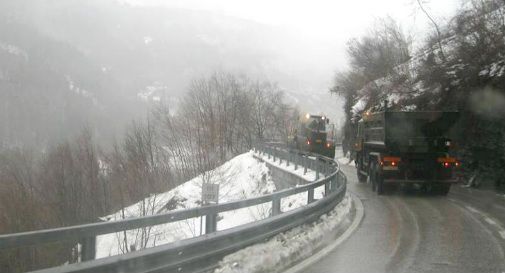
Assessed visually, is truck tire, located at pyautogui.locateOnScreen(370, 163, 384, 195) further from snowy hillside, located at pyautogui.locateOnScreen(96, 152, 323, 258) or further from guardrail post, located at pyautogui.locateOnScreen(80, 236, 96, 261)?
guardrail post, located at pyautogui.locateOnScreen(80, 236, 96, 261)

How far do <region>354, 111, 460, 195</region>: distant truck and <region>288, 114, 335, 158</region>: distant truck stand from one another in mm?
22434

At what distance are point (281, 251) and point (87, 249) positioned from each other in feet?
11.9

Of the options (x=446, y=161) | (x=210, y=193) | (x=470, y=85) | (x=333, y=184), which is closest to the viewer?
(x=210, y=193)

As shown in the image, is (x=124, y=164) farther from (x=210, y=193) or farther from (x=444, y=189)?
(x=210, y=193)

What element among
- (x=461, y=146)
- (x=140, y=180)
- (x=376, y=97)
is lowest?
(x=140, y=180)

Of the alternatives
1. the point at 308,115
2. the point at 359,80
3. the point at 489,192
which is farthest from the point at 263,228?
the point at 359,80

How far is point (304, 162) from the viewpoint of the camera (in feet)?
81.3

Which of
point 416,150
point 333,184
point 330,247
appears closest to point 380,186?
point 416,150

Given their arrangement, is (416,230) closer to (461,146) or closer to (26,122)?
(461,146)

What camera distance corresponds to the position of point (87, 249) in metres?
4.97

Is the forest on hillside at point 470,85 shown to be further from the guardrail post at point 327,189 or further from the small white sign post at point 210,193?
the small white sign post at point 210,193

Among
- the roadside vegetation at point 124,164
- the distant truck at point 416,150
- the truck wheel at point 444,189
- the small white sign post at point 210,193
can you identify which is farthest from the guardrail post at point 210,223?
the roadside vegetation at point 124,164

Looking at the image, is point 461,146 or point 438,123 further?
point 461,146

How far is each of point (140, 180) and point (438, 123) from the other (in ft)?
94.3
